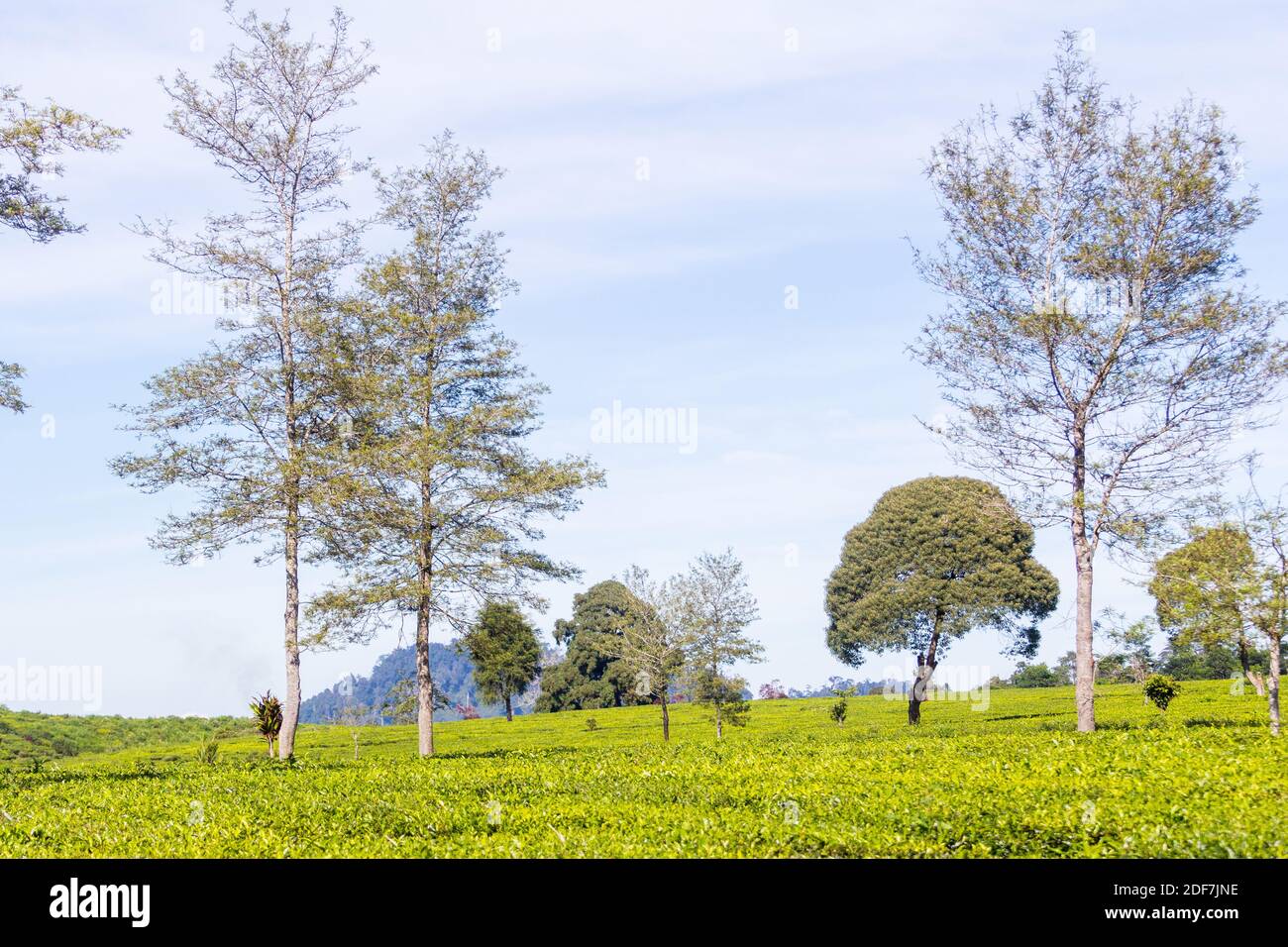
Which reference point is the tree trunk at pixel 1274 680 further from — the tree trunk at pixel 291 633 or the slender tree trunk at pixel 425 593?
the tree trunk at pixel 291 633

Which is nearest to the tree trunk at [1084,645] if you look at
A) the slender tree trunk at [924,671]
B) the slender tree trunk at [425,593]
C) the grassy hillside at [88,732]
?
the slender tree trunk at [425,593]

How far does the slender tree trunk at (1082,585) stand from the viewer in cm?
2625

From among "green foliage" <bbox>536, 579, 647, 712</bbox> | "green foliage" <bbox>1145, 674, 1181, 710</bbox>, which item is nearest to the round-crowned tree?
"green foliage" <bbox>1145, 674, 1181, 710</bbox>

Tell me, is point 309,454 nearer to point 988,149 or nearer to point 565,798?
point 565,798

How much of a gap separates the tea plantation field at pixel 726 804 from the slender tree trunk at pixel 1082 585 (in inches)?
158

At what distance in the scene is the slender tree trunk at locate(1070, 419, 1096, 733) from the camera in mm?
26250

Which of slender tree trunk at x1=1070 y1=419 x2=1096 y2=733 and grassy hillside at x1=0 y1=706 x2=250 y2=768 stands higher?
slender tree trunk at x1=1070 y1=419 x2=1096 y2=733

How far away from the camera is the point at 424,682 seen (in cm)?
A: 3061

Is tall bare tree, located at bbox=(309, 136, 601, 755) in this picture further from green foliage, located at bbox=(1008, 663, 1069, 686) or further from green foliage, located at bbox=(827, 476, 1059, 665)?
green foliage, located at bbox=(1008, 663, 1069, 686)

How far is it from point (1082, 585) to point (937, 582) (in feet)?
84.1

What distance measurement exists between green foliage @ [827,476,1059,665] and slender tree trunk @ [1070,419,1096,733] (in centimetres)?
2305

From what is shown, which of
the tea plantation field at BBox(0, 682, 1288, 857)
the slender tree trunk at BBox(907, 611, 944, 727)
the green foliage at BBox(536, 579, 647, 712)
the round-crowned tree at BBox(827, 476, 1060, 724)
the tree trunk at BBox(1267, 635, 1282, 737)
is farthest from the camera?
the green foliage at BBox(536, 579, 647, 712)
